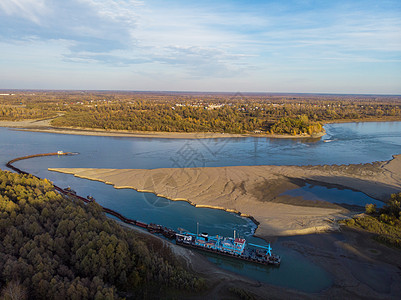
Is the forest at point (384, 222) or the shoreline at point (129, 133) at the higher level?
the shoreline at point (129, 133)

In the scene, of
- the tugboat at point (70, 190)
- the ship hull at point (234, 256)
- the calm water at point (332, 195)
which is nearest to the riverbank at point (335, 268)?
the ship hull at point (234, 256)

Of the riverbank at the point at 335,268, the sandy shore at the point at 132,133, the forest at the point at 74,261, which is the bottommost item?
the riverbank at the point at 335,268

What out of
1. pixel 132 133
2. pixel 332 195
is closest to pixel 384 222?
pixel 332 195

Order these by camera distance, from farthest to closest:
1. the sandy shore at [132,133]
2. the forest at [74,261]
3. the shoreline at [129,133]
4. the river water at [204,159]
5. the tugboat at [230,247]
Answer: the sandy shore at [132,133] < the shoreline at [129,133] < the river water at [204,159] < the tugboat at [230,247] < the forest at [74,261]

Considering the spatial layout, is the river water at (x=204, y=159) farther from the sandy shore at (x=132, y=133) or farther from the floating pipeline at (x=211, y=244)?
the sandy shore at (x=132, y=133)

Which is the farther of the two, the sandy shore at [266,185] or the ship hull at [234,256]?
the sandy shore at [266,185]

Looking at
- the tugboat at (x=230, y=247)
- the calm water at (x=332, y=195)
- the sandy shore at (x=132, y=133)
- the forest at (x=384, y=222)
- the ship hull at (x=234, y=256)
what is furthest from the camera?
the sandy shore at (x=132, y=133)

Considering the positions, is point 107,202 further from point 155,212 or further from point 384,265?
point 384,265
